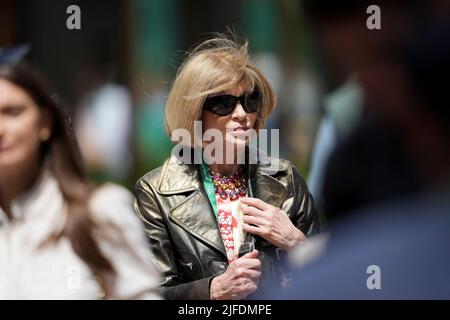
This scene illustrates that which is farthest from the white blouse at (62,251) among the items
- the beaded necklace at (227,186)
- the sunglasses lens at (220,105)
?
the sunglasses lens at (220,105)

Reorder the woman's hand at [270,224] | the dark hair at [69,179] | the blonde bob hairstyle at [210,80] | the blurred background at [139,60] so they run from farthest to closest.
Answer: the blurred background at [139,60] < the woman's hand at [270,224] < the blonde bob hairstyle at [210,80] < the dark hair at [69,179]

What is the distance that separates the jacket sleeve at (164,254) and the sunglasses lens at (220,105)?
0.42 m

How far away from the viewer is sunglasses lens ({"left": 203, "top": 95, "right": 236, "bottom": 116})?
307 cm

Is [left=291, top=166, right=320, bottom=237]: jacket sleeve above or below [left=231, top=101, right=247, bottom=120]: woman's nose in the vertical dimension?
below

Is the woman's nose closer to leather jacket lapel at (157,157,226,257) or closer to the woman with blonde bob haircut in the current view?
the woman with blonde bob haircut

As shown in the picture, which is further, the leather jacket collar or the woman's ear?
the leather jacket collar

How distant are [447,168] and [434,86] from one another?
0.94 feet

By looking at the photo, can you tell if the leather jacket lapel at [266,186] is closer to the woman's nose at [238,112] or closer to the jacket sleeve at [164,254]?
the woman's nose at [238,112]

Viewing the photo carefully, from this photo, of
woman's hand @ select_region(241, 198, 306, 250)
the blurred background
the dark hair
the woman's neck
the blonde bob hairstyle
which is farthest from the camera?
the blurred background

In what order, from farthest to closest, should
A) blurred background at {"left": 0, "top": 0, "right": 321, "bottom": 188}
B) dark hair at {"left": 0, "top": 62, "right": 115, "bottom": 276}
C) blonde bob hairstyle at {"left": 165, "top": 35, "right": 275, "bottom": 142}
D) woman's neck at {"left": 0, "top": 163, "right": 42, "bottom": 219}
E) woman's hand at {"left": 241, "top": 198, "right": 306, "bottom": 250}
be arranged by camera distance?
blurred background at {"left": 0, "top": 0, "right": 321, "bottom": 188}
woman's hand at {"left": 241, "top": 198, "right": 306, "bottom": 250}
blonde bob hairstyle at {"left": 165, "top": 35, "right": 275, "bottom": 142}
woman's neck at {"left": 0, "top": 163, "right": 42, "bottom": 219}
dark hair at {"left": 0, "top": 62, "right": 115, "bottom": 276}

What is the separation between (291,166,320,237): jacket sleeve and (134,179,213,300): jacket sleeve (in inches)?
17.2

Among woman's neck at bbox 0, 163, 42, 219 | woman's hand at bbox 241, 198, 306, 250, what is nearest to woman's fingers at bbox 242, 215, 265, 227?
woman's hand at bbox 241, 198, 306, 250

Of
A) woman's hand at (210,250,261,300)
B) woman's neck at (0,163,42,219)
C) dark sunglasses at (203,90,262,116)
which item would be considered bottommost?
woman's hand at (210,250,261,300)

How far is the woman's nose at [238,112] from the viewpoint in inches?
122
